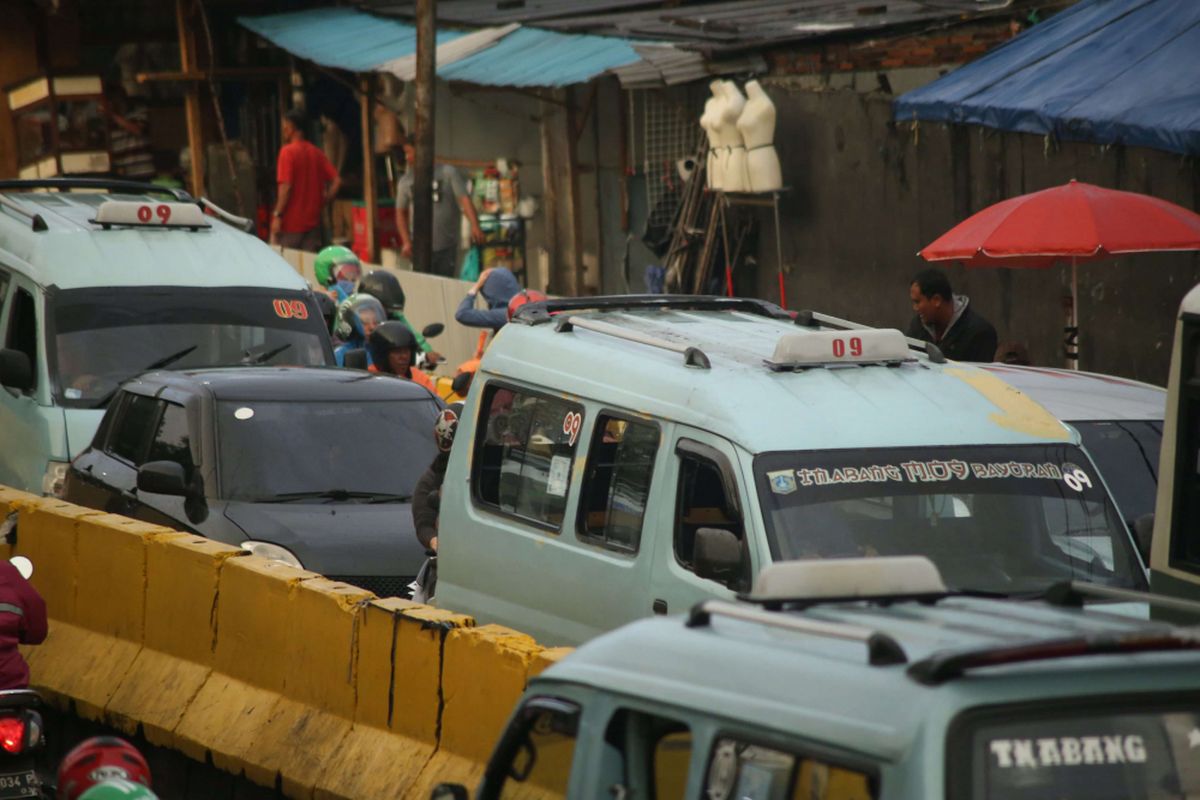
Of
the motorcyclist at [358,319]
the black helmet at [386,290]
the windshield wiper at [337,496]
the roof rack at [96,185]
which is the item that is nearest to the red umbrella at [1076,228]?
the windshield wiper at [337,496]

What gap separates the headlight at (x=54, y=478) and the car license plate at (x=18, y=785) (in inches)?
235

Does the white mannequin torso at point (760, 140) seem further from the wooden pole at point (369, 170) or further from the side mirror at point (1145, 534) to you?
the side mirror at point (1145, 534)

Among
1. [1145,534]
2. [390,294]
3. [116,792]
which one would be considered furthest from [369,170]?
[116,792]

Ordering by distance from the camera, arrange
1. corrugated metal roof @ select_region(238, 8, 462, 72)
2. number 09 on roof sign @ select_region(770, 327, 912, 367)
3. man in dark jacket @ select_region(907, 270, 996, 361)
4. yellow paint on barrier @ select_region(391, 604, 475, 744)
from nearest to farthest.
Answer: yellow paint on barrier @ select_region(391, 604, 475, 744) < number 09 on roof sign @ select_region(770, 327, 912, 367) < man in dark jacket @ select_region(907, 270, 996, 361) < corrugated metal roof @ select_region(238, 8, 462, 72)

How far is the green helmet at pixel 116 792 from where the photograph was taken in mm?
5094

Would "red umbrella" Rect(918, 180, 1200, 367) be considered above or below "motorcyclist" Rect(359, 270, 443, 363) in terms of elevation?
above

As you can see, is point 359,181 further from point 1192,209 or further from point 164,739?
point 164,739

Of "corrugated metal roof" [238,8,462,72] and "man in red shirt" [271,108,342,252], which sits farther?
"corrugated metal roof" [238,8,462,72]

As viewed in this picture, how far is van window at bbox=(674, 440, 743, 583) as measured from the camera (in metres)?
7.21

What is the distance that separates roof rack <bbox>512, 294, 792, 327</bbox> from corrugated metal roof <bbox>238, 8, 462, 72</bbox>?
15323mm

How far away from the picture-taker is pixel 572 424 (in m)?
7.99

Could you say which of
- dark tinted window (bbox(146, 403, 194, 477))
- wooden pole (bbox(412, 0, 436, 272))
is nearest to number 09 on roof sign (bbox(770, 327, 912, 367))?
dark tinted window (bbox(146, 403, 194, 477))

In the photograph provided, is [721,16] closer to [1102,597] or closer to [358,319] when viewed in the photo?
[358,319]

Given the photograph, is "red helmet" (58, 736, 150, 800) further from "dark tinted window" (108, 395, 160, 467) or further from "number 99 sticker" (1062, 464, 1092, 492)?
"dark tinted window" (108, 395, 160, 467)
